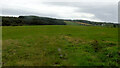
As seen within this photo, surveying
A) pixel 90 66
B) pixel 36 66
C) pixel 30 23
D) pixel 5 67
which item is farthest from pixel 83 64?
pixel 30 23

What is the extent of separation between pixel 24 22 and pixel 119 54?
99.6m

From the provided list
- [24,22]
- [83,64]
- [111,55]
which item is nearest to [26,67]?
[83,64]

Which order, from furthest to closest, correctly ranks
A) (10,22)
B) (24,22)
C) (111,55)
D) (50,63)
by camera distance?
(24,22)
(10,22)
(111,55)
(50,63)

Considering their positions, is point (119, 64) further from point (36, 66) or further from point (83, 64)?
point (36, 66)

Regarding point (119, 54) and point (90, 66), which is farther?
point (119, 54)

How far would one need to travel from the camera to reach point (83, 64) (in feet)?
23.0

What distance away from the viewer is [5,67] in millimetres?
7164

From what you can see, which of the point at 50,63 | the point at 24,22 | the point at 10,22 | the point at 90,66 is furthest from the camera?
→ the point at 24,22

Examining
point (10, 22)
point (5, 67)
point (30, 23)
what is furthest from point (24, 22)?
point (5, 67)

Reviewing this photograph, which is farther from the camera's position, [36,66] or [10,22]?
[10,22]

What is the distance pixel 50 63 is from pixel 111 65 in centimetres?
374

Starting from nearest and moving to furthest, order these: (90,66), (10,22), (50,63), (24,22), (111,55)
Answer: (90,66) < (50,63) < (111,55) < (10,22) < (24,22)

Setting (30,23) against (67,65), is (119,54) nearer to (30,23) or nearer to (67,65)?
(67,65)

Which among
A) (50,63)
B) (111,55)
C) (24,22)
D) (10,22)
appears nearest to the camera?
(50,63)
